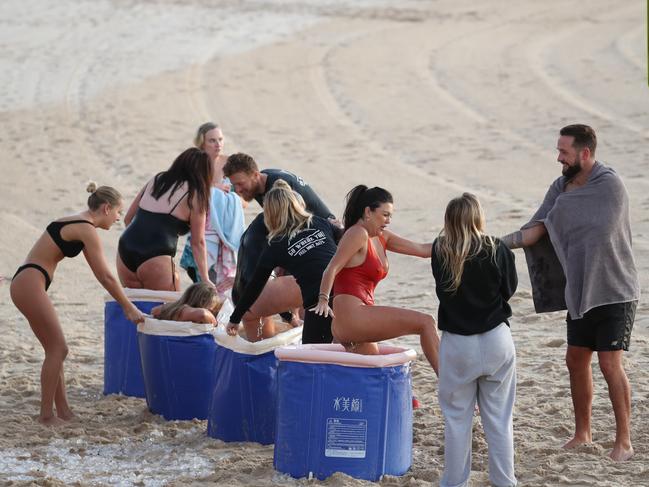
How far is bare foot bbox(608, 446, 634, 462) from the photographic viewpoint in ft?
20.5

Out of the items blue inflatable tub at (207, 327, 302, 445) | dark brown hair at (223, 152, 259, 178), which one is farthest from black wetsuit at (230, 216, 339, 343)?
dark brown hair at (223, 152, 259, 178)

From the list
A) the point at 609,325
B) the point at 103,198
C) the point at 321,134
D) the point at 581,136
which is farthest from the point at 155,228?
the point at 321,134

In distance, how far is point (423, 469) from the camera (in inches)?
249

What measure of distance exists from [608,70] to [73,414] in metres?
15.3

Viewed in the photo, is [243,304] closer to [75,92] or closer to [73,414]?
[73,414]

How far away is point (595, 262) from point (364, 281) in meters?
1.18

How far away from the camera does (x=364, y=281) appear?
20.9ft

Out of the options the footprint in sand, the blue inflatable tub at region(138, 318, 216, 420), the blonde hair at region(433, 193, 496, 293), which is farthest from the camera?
the footprint in sand

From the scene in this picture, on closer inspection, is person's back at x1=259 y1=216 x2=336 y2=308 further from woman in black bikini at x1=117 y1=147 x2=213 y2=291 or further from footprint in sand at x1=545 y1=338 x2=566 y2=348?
footprint in sand at x1=545 y1=338 x2=566 y2=348

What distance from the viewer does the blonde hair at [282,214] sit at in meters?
6.62

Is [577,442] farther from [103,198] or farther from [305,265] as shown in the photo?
[103,198]

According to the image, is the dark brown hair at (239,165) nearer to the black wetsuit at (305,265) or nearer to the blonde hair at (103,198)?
the blonde hair at (103,198)

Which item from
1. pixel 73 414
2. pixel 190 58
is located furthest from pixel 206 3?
pixel 73 414

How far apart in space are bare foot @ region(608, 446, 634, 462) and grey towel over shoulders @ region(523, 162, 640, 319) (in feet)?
2.38
